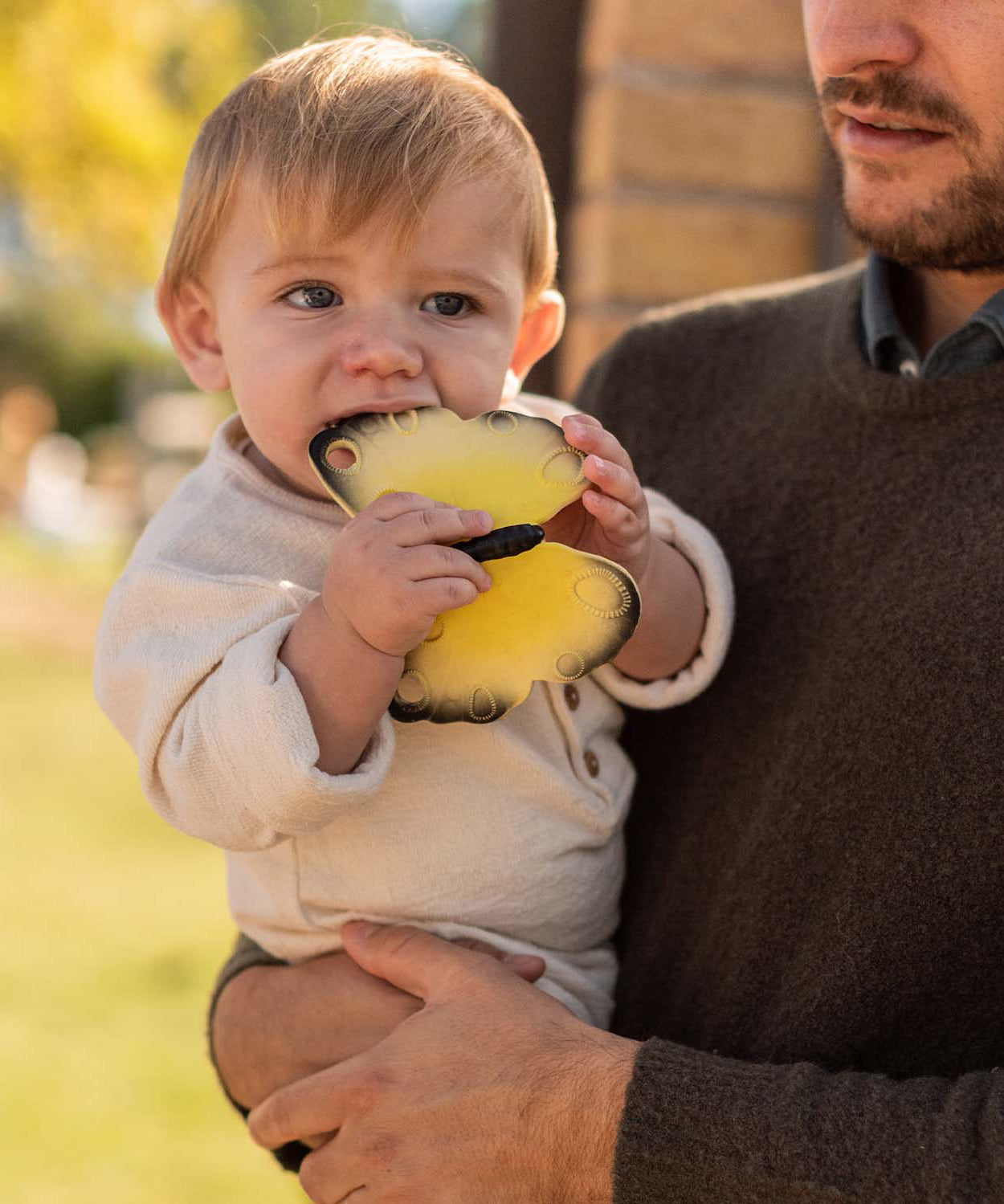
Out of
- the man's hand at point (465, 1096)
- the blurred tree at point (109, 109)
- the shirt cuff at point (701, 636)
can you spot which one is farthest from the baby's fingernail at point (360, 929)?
the blurred tree at point (109, 109)

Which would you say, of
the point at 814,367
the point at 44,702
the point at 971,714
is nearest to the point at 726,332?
the point at 814,367

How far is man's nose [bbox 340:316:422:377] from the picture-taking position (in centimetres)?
138

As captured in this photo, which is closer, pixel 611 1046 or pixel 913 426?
pixel 611 1046

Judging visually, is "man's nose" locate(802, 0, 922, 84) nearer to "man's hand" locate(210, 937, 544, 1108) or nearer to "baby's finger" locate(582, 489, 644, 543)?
"baby's finger" locate(582, 489, 644, 543)

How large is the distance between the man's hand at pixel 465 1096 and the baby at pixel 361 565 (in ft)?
0.30

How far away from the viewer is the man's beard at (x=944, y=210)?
5.24 feet

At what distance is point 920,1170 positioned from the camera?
1.19 meters

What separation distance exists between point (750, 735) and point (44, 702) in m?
7.00

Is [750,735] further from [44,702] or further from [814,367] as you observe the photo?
[44,702]

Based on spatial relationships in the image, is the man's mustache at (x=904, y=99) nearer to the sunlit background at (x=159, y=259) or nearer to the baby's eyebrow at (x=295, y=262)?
the sunlit background at (x=159, y=259)

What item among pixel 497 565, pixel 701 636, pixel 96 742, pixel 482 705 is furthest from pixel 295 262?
pixel 96 742

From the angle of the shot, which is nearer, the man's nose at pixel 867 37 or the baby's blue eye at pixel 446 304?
the baby's blue eye at pixel 446 304

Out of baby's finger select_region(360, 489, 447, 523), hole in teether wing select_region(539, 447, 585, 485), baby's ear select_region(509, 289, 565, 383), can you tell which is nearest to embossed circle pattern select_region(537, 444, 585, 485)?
hole in teether wing select_region(539, 447, 585, 485)

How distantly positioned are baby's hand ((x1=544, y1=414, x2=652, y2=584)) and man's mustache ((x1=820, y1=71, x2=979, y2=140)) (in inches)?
21.5
